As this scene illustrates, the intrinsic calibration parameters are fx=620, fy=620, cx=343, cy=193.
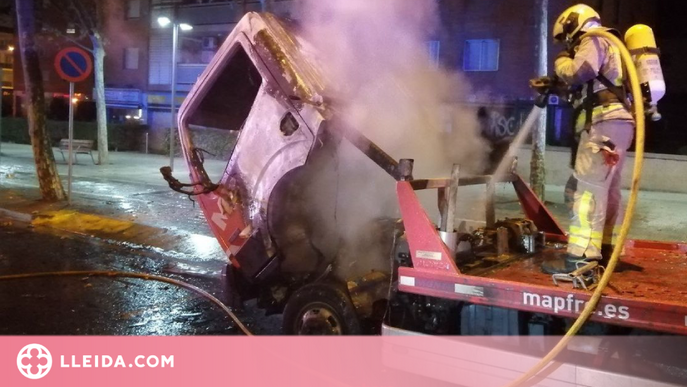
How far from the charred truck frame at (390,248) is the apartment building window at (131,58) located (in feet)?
97.4

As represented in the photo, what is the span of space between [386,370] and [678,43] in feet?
61.3

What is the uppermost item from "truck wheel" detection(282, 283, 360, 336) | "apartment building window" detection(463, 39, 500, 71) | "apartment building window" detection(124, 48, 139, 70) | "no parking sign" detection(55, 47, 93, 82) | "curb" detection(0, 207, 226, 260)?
"apartment building window" detection(124, 48, 139, 70)

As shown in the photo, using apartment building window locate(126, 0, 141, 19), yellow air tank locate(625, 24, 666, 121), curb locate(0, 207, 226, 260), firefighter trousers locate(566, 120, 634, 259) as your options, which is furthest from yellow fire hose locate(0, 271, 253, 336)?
apartment building window locate(126, 0, 141, 19)

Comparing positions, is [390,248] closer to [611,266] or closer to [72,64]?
[611,266]

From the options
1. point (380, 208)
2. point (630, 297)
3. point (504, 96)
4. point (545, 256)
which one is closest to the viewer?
point (630, 297)

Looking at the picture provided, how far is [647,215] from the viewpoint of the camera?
11211 mm

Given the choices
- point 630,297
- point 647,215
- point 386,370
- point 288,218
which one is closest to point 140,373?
point 288,218

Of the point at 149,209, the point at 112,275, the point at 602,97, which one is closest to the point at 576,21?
the point at 602,97

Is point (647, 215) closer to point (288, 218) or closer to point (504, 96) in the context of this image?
point (288, 218)

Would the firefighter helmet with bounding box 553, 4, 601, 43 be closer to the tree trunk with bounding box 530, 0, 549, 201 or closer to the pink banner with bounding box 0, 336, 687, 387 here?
the pink banner with bounding box 0, 336, 687, 387

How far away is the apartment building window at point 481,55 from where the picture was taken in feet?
70.7

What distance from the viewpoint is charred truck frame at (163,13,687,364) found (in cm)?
311

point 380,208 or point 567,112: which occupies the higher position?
point 567,112

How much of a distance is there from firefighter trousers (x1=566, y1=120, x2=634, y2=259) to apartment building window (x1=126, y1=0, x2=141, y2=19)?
106 feet
